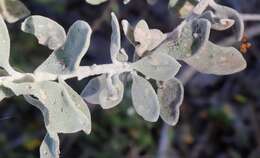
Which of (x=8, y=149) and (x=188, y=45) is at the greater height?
(x=188, y=45)

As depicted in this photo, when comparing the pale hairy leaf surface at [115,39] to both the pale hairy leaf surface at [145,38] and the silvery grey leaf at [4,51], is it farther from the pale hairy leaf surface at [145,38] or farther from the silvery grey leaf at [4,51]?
the silvery grey leaf at [4,51]

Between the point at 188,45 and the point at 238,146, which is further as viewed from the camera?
the point at 238,146

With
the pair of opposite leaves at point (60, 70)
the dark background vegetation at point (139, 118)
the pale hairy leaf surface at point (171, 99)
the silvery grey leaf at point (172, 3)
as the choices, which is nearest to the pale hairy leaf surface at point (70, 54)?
the pair of opposite leaves at point (60, 70)

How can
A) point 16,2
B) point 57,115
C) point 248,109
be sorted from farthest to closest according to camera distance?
1. point 248,109
2. point 16,2
3. point 57,115

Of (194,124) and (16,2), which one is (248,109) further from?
(16,2)

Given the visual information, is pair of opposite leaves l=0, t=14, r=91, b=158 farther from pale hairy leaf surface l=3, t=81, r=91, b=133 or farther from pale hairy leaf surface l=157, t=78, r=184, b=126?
pale hairy leaf surface l=157, t=78, r=184, b=126

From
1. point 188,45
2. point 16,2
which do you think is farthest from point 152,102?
point 16,2

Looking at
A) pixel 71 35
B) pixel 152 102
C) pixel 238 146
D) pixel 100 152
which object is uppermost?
pixel 71 35

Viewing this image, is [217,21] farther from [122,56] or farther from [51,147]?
[51,147]
